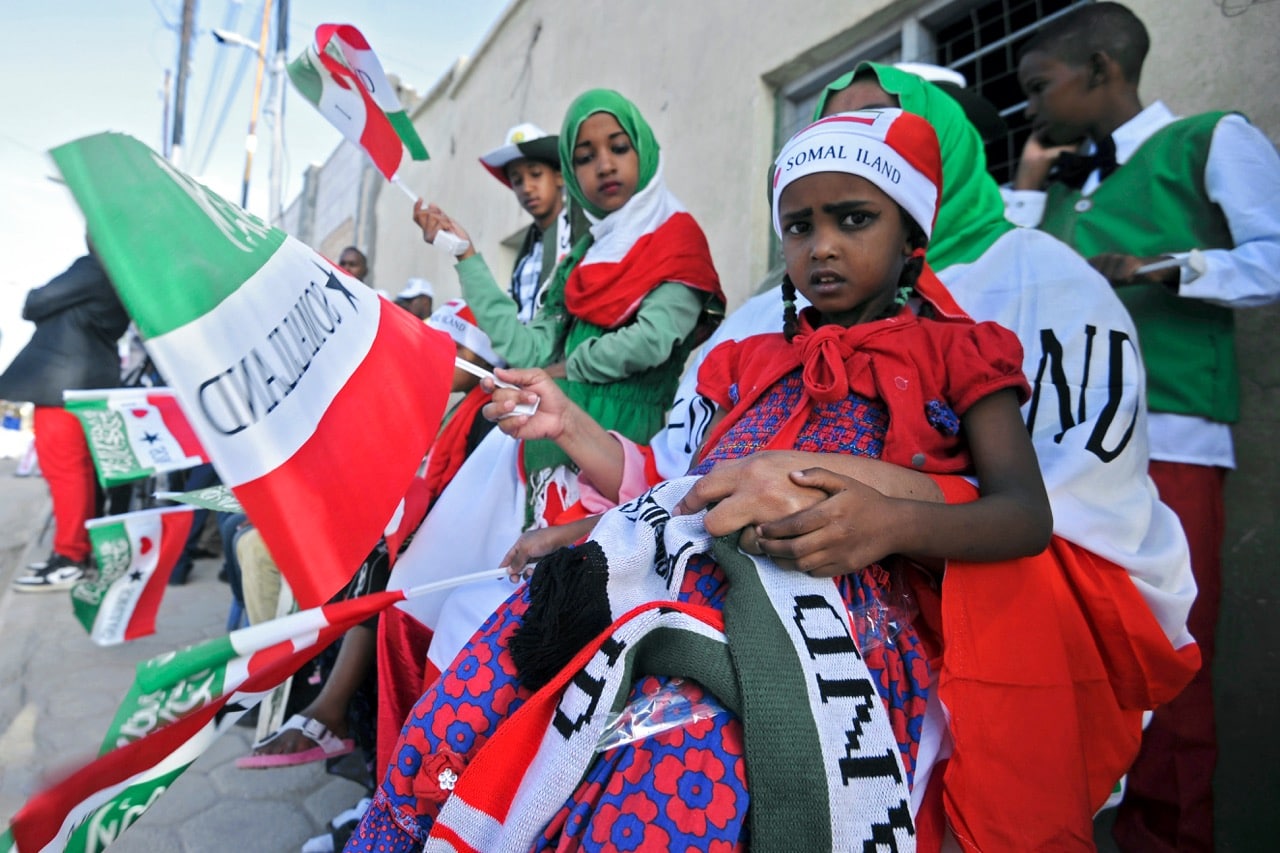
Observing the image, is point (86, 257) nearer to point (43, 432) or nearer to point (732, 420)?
point (43, 432)

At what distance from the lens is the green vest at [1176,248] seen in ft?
5.93

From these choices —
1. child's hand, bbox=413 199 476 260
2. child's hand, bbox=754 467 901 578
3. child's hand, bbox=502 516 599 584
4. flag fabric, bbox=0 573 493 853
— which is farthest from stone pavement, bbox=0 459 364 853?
child's hand, bbox=413 199 476 260

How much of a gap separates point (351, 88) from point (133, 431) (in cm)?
154

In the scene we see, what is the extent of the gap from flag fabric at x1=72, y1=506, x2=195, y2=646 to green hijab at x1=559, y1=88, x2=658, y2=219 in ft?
5.07

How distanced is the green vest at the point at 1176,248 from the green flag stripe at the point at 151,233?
2001 mm

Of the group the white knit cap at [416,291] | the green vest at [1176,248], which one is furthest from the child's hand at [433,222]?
the white knit cap at [416,291]

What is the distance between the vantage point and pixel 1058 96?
216 centimetres

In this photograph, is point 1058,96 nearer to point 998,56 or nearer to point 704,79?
point 998,56

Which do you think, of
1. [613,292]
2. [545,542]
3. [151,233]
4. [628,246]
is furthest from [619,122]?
[151,233]

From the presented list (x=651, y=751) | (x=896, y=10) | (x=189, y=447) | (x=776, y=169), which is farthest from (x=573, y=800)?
(x=896, y=10)

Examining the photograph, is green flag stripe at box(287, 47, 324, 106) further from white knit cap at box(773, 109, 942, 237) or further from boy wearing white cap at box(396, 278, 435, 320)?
boy wearing white cap at box(396, 278, 435, 320)

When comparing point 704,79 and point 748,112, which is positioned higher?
point 704,79

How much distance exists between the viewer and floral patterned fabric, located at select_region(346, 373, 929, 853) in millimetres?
786

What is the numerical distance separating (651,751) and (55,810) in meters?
0.71
